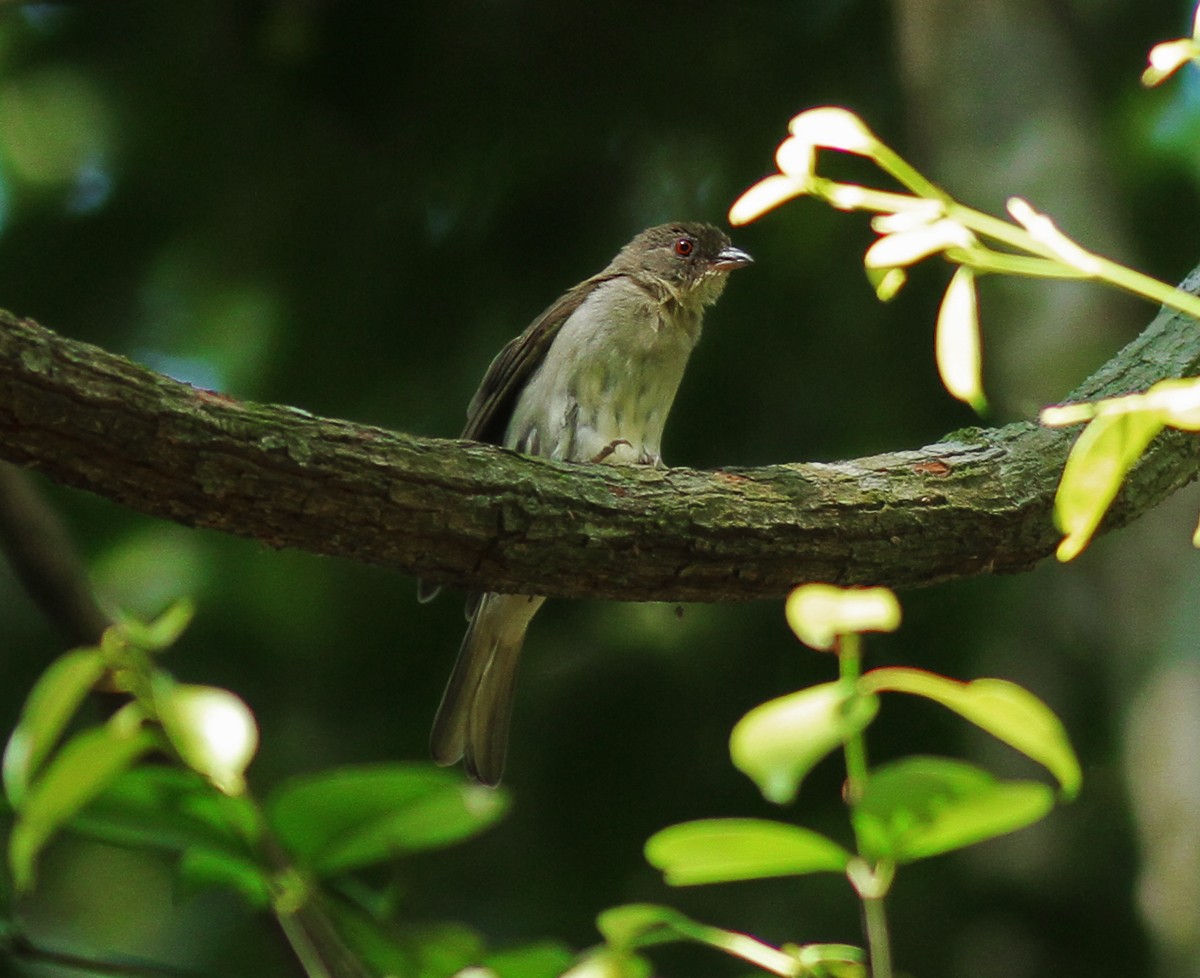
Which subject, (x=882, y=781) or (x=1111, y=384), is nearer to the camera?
(x=882, y=781)

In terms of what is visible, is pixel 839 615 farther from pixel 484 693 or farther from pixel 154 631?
pixel 484 693

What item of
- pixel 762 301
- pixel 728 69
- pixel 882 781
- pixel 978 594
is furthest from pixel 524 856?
pixel 882 781

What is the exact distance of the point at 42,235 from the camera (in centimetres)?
533

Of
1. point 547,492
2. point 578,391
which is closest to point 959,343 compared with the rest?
point 547,492

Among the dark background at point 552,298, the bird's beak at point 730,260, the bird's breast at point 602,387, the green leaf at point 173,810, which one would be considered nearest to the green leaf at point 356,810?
the green leaf at point 173,810

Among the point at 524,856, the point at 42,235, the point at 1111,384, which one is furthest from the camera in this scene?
the point at 42,235

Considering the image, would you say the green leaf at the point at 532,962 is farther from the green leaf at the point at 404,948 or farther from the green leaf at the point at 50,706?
the green leaf at the point at 50,706

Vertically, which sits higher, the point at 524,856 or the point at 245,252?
the point at 245,252

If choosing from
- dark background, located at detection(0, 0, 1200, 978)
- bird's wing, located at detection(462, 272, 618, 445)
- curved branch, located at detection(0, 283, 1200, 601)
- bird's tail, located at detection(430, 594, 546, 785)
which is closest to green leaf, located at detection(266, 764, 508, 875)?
curved branch, located at detection(0, 283, 1200, 601)

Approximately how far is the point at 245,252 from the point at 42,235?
29.0 inches

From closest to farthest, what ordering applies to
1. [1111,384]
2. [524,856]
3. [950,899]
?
[1111,384]
[950,899]
[524,856]

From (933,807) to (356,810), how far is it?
439 mm

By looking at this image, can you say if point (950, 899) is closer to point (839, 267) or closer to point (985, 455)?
point (985, 455)

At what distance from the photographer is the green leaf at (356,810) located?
1043 millimetres
